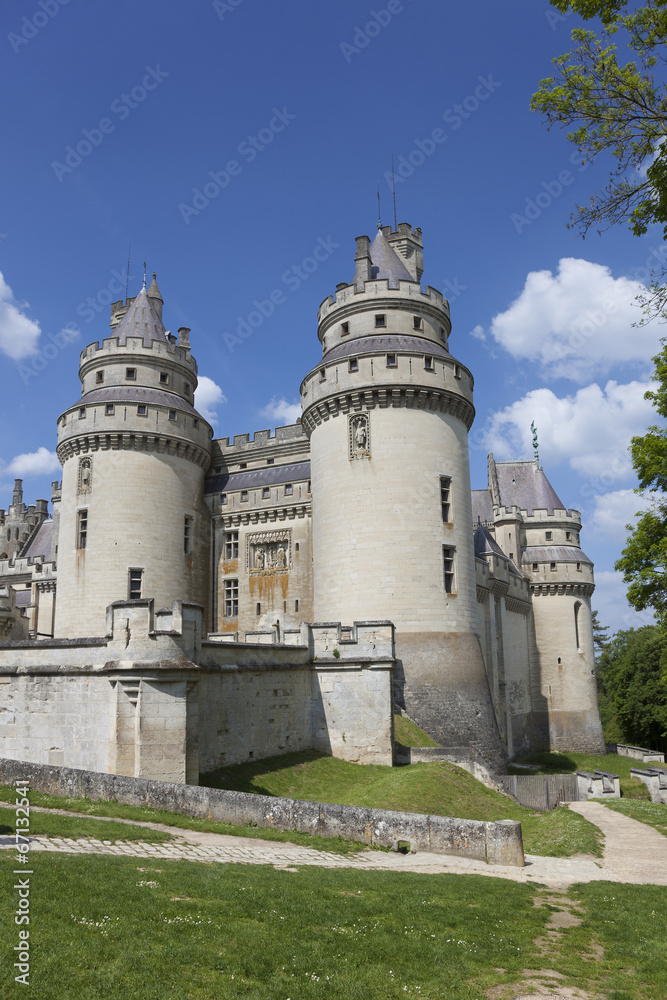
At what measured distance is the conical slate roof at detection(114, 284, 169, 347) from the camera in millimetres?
35781

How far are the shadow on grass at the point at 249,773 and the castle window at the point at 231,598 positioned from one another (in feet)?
44.7

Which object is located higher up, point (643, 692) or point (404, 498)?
point (404, 498)

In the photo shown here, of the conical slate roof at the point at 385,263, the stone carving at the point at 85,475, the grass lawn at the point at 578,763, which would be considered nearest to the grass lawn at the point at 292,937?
the stone carving at the point at 85,475

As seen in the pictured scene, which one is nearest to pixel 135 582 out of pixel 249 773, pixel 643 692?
pixel 249 773

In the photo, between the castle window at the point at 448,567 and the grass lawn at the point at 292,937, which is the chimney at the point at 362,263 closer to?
the castle window at the point at 448,567

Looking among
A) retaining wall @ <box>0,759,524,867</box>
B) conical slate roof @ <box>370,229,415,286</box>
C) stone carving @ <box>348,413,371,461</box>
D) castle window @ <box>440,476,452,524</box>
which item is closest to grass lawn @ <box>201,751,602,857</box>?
retaining wall @ <box>0,759,524,867</box>

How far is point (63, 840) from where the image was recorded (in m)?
10.1

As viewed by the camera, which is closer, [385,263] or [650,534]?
[650,534]

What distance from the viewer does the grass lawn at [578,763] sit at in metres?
38.3

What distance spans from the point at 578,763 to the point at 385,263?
2902cm

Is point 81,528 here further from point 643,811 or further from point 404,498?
point 643,811

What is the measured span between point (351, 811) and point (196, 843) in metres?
2.82

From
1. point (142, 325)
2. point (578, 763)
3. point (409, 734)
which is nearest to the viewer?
point (409, 734)

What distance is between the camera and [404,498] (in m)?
28.0
